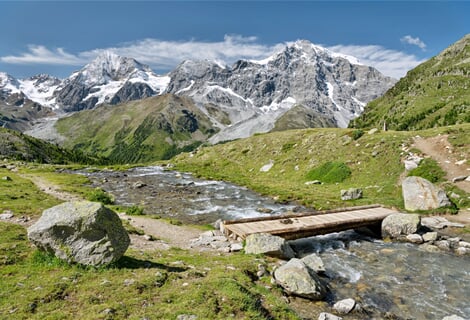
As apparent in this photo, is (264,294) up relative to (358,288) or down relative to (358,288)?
up

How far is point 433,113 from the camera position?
385 ft

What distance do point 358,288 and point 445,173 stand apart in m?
30.6

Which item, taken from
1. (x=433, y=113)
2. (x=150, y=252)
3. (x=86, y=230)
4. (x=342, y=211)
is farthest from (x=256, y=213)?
(x=433, y=113)

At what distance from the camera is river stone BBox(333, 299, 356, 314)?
1516 cm

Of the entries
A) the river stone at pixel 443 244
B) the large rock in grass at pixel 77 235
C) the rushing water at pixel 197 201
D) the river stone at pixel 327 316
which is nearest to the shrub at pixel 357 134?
the rushing water at pixel 197 201

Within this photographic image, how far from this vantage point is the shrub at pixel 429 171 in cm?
3953

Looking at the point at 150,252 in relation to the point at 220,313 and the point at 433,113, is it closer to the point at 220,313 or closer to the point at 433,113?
the point at 220,313

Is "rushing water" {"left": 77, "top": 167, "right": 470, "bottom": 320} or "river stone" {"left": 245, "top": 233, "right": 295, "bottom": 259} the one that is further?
"river stone" {"left": 245, "top": 233, "right": 295, "bottom": 259}

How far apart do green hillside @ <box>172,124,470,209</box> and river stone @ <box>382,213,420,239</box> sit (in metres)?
8.01

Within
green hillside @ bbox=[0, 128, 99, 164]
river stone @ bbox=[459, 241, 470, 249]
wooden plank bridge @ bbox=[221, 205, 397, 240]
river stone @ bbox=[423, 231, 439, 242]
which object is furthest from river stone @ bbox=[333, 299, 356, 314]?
green hillside @ bbox=[0, 128, 99, 164]

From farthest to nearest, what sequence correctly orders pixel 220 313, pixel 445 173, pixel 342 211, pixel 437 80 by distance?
pixel 437 80 < pixel 445 173 < pixel 342 211 < pixel 220 313

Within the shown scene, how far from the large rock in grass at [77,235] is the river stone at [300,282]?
354 inches

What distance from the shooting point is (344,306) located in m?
15.3

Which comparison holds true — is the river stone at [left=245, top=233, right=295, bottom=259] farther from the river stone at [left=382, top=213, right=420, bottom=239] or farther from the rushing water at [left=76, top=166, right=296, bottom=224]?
the rushing water at [left=76, top=166, right=296, bottom=224]
